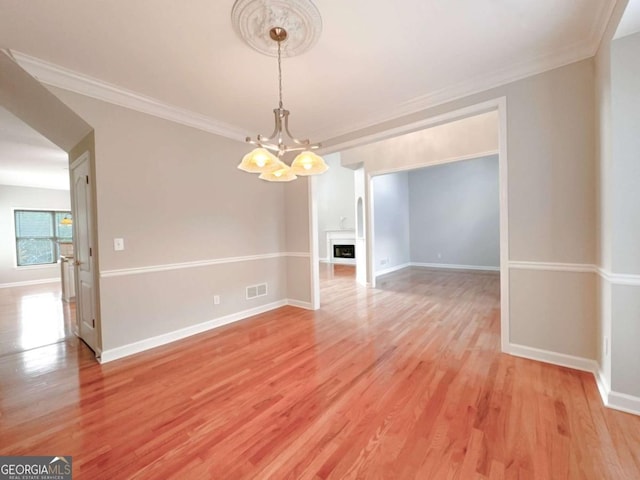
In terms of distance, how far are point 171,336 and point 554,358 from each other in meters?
4.06

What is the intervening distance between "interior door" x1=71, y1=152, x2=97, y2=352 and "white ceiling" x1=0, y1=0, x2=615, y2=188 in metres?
1.14

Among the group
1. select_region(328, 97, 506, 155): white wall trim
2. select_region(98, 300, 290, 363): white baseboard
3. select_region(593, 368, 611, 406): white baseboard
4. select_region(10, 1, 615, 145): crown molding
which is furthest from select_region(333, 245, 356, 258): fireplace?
select_region(593, 368, 611, 406): white baseboard

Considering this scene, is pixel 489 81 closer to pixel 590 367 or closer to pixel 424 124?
pixel 424 124

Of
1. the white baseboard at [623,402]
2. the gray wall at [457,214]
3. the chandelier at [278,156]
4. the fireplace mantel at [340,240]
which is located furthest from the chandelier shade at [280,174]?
the fireplace mantel at [340,240]

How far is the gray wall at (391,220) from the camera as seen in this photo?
696 centimetres

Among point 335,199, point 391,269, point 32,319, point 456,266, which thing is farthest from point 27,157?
point 456,266

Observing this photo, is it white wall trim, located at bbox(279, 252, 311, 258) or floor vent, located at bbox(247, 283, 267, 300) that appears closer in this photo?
floor vent, located at bbox(247, 283, 267, 300)

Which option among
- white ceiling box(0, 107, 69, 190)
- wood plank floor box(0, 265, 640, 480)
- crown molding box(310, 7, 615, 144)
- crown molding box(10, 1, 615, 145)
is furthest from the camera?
white ceiling box(0, 107, 69, 190)

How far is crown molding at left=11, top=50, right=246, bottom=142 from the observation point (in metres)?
2.24

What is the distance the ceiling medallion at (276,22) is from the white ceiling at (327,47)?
0.09m

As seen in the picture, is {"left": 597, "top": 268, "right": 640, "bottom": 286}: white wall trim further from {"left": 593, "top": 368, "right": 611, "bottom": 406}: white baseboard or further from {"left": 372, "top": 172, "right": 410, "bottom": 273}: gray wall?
{"left": 372, "top": 172, "right": 410, "bottom": 273}: gray wall

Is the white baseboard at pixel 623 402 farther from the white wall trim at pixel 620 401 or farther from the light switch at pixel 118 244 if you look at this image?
the light switch at pixel 118 244

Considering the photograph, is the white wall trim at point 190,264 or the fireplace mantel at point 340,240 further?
the fireplace mantel at point 340,240

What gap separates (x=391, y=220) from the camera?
24.9 feet
